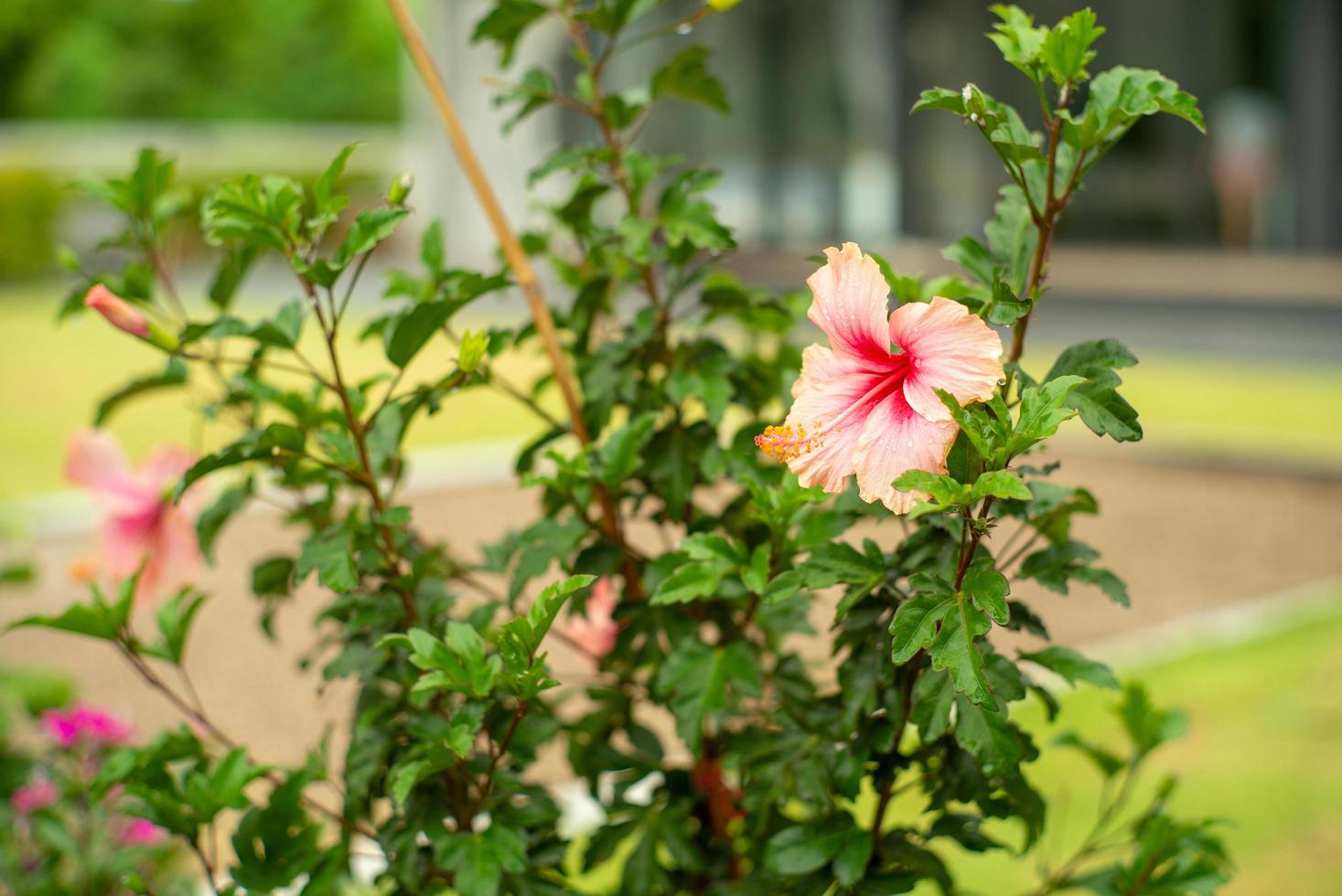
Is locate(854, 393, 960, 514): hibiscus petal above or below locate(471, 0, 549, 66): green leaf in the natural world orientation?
below

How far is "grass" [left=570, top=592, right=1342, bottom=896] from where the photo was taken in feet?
8.14

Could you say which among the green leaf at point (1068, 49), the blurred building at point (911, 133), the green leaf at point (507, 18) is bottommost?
the green leaf at point (1068, 49)

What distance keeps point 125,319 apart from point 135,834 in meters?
0.88

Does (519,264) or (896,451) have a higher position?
(519,264)

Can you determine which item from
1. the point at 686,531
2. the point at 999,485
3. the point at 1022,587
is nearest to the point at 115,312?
the point at 686,531

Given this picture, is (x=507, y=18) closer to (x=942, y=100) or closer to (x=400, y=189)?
(x=400, y=189)

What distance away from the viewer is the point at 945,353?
83 centimetres

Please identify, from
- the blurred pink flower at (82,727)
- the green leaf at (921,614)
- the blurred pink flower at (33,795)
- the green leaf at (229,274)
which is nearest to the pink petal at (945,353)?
the green leaf at (921,614)

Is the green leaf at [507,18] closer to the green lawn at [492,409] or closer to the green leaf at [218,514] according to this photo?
the green leaf at [218,514]

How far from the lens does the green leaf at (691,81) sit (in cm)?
119

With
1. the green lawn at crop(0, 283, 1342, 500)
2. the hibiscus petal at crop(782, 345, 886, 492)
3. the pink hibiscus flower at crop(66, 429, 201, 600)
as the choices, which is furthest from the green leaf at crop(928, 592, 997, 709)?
the green lawn at crop(0, 283, 1342, 500)

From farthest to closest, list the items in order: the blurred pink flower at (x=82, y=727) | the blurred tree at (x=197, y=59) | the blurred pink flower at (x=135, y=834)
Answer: the blurred tree at (x=197, y=59) < the blurred pink flower at (x=135, y=834) < the blurred pink flower at (x=82, y=727)

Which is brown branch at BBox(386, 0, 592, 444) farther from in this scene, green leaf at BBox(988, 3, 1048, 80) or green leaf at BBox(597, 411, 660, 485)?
green leaf at BBox(988, 3, 1048, 80)

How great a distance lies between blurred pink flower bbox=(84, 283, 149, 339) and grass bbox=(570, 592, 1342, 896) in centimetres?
131
